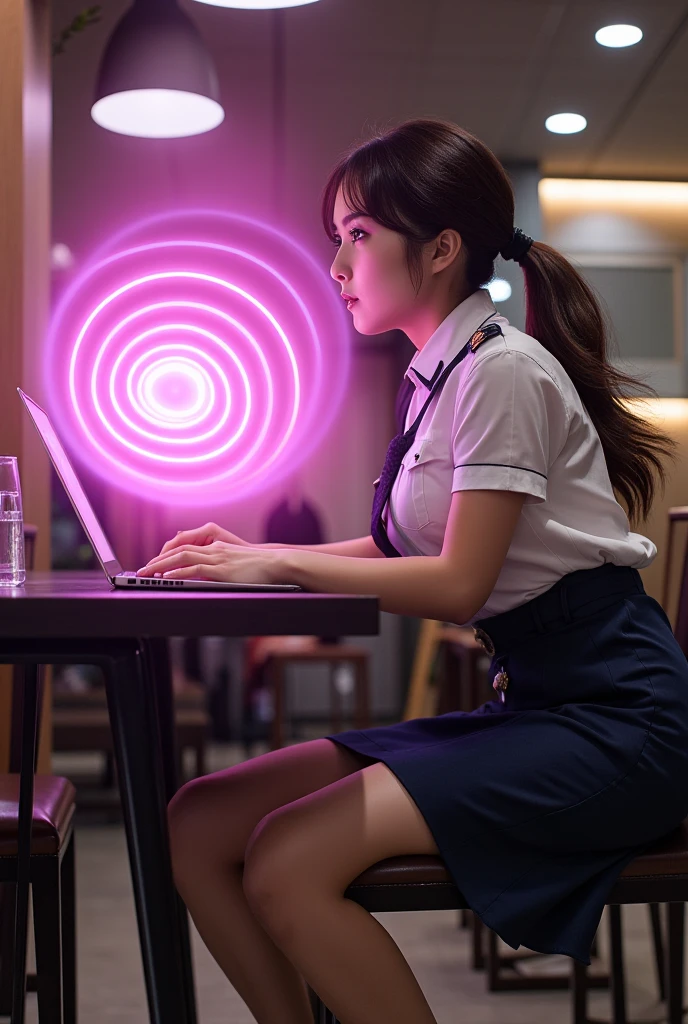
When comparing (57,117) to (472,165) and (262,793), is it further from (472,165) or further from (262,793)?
(262,793)

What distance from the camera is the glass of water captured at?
58.2 inches

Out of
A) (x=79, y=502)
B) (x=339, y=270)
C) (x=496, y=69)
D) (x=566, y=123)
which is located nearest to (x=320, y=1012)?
(x=79, y=502)

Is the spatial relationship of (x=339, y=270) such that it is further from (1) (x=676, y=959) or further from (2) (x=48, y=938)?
(1) (x=676, y=959)

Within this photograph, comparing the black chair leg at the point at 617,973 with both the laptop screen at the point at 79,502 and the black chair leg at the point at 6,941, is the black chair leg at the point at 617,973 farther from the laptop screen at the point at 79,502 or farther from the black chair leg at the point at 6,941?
the laptop screen at the point at 79,502

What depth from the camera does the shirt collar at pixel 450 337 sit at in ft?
4.76

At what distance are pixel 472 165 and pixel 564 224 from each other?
419 centimetres

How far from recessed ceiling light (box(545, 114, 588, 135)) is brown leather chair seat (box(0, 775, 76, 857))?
13.7 feet

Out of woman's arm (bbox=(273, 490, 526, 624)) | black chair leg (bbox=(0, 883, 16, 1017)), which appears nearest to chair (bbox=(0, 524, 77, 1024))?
black chair leg (bbox=(0, 883, 16, 1017))

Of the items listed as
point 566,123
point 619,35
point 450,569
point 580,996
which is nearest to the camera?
point 450,569

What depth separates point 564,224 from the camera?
5.40 metres

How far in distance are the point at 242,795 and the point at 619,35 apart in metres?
3.74

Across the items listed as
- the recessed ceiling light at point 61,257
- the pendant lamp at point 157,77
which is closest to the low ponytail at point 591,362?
the pendant lamp at point 157,77

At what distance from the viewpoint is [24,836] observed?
1305mm

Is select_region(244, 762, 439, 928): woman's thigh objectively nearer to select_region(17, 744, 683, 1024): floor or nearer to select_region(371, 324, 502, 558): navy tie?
select_region(371, 324, 502, 558): navy tie
